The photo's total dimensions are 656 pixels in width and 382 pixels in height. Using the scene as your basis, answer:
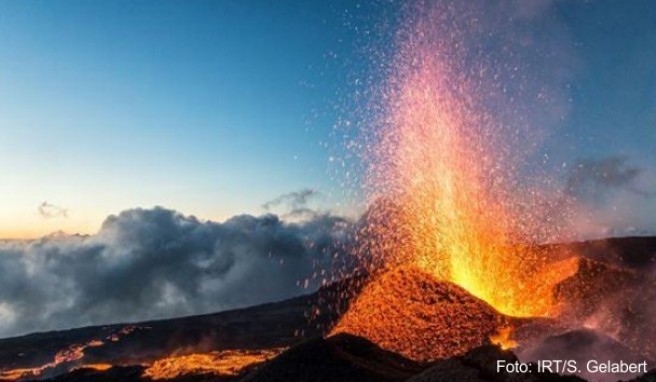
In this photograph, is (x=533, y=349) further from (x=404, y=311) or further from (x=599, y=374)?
(x=404, y=311)

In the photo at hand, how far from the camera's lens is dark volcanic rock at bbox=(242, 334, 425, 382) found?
2859 centimetres

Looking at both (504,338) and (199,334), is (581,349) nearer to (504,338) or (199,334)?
(504,338)

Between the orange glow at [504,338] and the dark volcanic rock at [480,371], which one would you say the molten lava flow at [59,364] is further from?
the dark volcanic rock at [480,371]

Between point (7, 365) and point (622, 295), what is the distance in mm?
65969

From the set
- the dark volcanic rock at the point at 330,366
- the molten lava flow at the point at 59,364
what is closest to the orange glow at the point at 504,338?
the dark volcanic rock at the point at 330,366

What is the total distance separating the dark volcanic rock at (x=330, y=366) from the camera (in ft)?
93.8

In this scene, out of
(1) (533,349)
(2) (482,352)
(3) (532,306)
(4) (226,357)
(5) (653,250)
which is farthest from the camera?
(5) (653,250)

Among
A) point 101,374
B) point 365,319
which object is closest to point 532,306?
point 365,319

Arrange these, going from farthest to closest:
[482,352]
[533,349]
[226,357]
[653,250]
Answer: [653,250] → [226,357] → [533,349] → [482,352]

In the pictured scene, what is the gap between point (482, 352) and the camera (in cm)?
2352

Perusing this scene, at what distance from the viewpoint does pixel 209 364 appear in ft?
153

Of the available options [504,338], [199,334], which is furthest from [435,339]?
[199,334]

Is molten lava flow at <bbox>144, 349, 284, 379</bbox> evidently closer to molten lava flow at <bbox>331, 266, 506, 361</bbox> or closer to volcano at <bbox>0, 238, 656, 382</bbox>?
volcano at <bbox>0, 238, 656, 382</bbox>

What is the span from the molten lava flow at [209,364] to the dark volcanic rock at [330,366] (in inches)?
400
